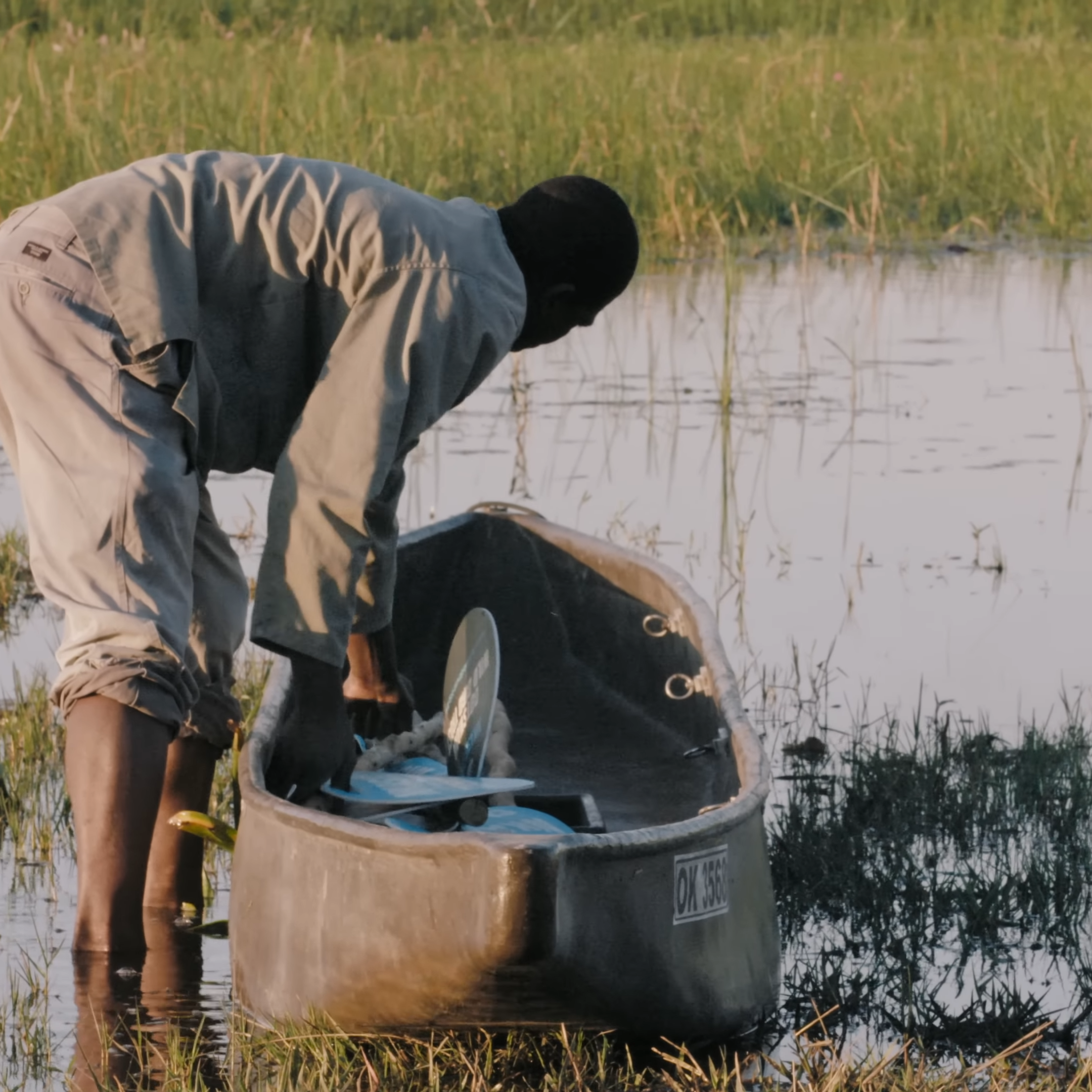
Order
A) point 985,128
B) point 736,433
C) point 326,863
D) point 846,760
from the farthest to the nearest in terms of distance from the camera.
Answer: point 985,128 → point 736,433 → point 846,760 → point 326,863

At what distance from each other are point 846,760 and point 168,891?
1.52 m

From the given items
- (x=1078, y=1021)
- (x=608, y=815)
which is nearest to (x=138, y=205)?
(x=608, y=815)

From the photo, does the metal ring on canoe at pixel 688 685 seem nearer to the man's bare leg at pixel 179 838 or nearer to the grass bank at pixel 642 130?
the man's bare leg at pixel 179 838

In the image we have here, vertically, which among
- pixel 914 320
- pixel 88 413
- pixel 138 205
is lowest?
pixel 914 320

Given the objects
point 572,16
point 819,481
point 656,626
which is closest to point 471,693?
point 656,626

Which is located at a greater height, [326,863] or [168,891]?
[326,863]

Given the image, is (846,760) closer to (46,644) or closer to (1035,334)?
(46,644)

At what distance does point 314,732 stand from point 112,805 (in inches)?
13.3

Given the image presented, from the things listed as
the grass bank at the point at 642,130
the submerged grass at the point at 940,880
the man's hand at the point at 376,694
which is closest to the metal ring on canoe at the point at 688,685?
the submerged grass at the point at 940,880

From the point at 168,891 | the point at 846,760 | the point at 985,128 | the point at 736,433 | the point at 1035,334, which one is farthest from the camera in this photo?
the point at 985,128

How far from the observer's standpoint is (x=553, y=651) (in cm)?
524

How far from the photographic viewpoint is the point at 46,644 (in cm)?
573

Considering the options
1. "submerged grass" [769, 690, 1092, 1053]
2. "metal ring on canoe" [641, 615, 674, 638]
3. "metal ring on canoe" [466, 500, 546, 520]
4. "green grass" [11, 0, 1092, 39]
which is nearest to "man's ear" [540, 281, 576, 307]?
"submerged grass" [769, 690, 1092, 1053]

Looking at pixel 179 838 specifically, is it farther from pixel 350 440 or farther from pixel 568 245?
pixel 568 245
